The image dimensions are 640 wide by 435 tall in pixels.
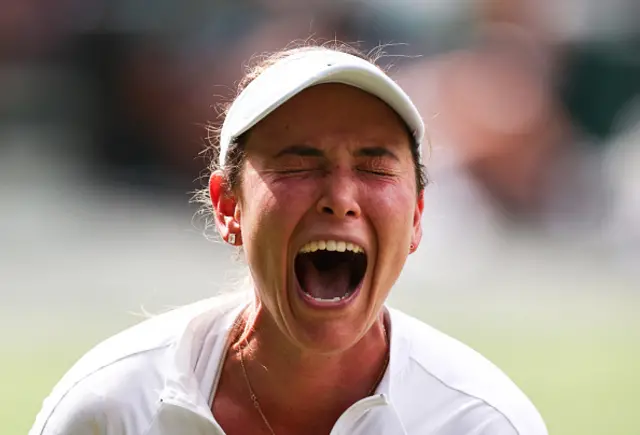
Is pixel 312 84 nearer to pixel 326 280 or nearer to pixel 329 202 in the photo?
pixel 329 202

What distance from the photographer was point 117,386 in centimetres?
201

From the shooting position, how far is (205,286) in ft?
22.2

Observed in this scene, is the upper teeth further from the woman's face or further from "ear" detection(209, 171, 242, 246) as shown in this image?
"ear" detection(209, 171, 242, 246)

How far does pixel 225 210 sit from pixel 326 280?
283 mm

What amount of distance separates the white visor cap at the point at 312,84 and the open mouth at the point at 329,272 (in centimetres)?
34

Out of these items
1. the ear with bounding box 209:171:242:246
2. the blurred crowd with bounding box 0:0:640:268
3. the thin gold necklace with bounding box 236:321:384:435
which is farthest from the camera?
the blurred crowd with bounding box 0:0:640:268

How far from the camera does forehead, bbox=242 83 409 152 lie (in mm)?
1984

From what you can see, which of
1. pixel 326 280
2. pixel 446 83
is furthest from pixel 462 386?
pixel 446 83

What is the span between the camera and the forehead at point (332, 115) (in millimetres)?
1984

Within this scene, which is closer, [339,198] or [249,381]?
[339,198]

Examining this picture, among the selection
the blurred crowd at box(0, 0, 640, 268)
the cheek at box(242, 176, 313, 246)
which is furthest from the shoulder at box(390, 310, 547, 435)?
the blurred crowd at box(0, 0, 640, 268)

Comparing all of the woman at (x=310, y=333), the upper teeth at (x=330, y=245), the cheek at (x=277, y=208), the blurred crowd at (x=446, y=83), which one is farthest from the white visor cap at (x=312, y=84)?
the blurred crowd at (x=446, y=83)

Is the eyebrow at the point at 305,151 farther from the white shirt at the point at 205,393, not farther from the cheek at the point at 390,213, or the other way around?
the white shirt at the point at 205,393

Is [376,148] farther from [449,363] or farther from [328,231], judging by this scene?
[449,363]
